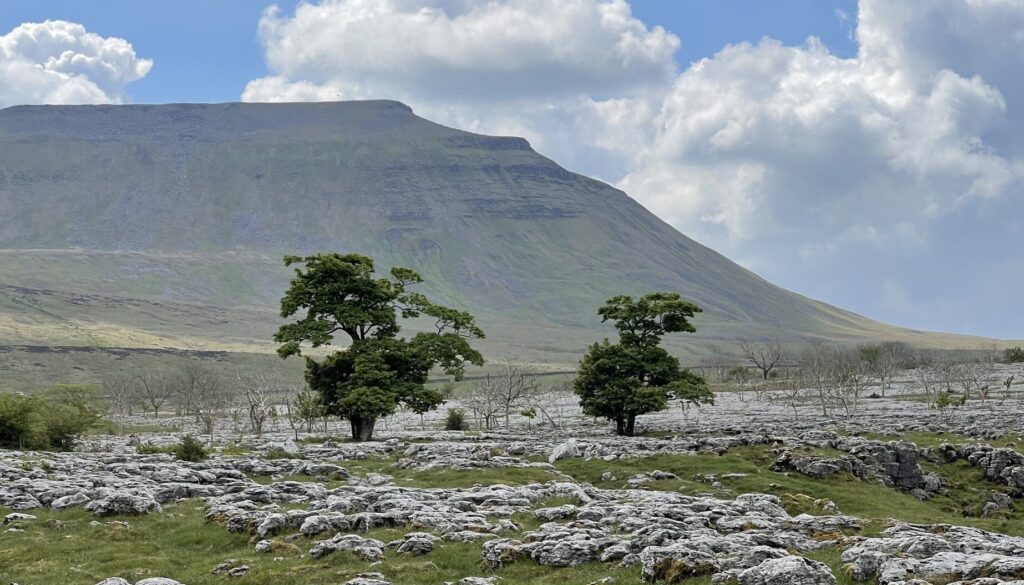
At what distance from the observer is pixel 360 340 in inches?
2633

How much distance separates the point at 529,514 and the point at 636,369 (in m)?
39.0

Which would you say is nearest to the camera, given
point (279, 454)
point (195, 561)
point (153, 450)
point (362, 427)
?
point (195, 561)

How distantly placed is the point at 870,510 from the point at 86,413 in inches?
1963

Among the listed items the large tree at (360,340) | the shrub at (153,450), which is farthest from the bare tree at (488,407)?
the shrub at (153,450)

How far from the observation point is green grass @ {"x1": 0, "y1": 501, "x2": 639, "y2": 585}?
22344 millimetres

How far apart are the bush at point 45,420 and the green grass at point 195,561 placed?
2883 cm

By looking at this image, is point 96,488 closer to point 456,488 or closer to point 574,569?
point 456,488

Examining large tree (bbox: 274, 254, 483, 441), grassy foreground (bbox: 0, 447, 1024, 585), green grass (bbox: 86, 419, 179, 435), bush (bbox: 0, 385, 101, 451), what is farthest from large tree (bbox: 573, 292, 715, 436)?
green grass (bbox: 86, 419, 179, 435)

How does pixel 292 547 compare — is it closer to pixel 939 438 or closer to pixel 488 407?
pixel 939 438

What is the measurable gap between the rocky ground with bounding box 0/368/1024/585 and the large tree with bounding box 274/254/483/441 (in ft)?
33.9

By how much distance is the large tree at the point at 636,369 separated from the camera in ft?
220

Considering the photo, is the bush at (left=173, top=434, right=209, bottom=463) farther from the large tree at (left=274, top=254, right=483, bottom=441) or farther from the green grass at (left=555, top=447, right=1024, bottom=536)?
the green grass at (left=555, top=447, right=1024, bottom=536)

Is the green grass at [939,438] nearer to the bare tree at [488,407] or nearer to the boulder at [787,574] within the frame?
the boulder at [787,574]

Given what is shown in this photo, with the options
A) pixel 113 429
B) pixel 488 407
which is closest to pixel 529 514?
pixel 113 429
